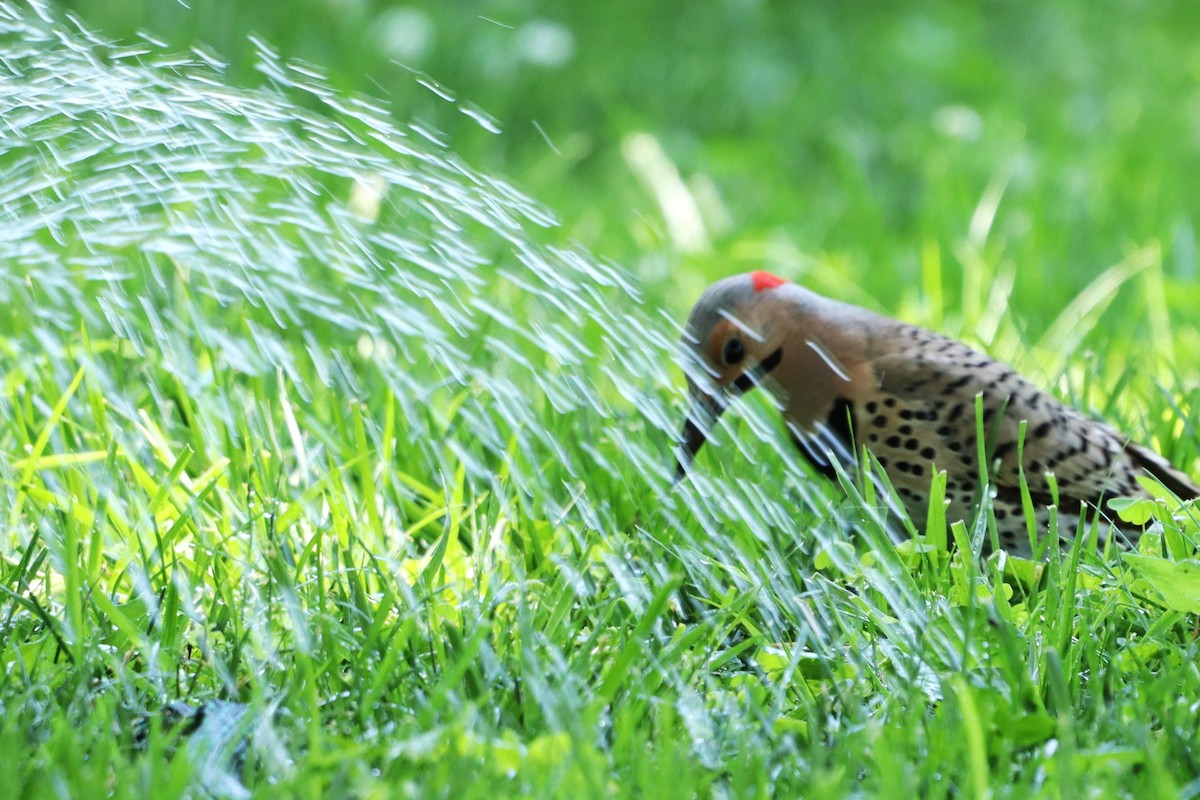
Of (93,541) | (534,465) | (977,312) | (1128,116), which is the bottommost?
(93,541)

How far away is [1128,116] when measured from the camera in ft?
24.1

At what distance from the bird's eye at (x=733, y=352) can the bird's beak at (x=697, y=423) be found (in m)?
0.09

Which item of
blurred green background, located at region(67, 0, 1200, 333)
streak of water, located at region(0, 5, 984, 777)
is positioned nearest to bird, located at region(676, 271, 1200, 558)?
streak of water, located at region(0, 5, 984, 777)

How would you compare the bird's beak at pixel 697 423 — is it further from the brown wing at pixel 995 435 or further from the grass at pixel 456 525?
the brown wing at pixel 995 435

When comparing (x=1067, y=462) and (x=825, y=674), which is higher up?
(x=1067, y=462)

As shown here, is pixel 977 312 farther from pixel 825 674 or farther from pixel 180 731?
pixel 180 731

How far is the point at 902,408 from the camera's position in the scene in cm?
325

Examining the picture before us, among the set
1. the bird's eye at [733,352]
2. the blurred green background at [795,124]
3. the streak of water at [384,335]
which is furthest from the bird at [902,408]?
the blurred green background at [795,124]

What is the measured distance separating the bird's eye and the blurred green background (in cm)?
139

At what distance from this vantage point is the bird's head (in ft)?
11.1

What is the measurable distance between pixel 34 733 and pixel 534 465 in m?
1.26

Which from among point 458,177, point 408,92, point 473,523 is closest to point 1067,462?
point 473,523

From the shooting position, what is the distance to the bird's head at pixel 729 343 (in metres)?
3.37

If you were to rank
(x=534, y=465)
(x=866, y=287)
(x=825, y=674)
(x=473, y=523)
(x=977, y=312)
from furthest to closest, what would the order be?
(x=866, y=287)
(x=977, y=312)
(x=534, y=465)
(x=473, y=523)
(x=825, y=674)
